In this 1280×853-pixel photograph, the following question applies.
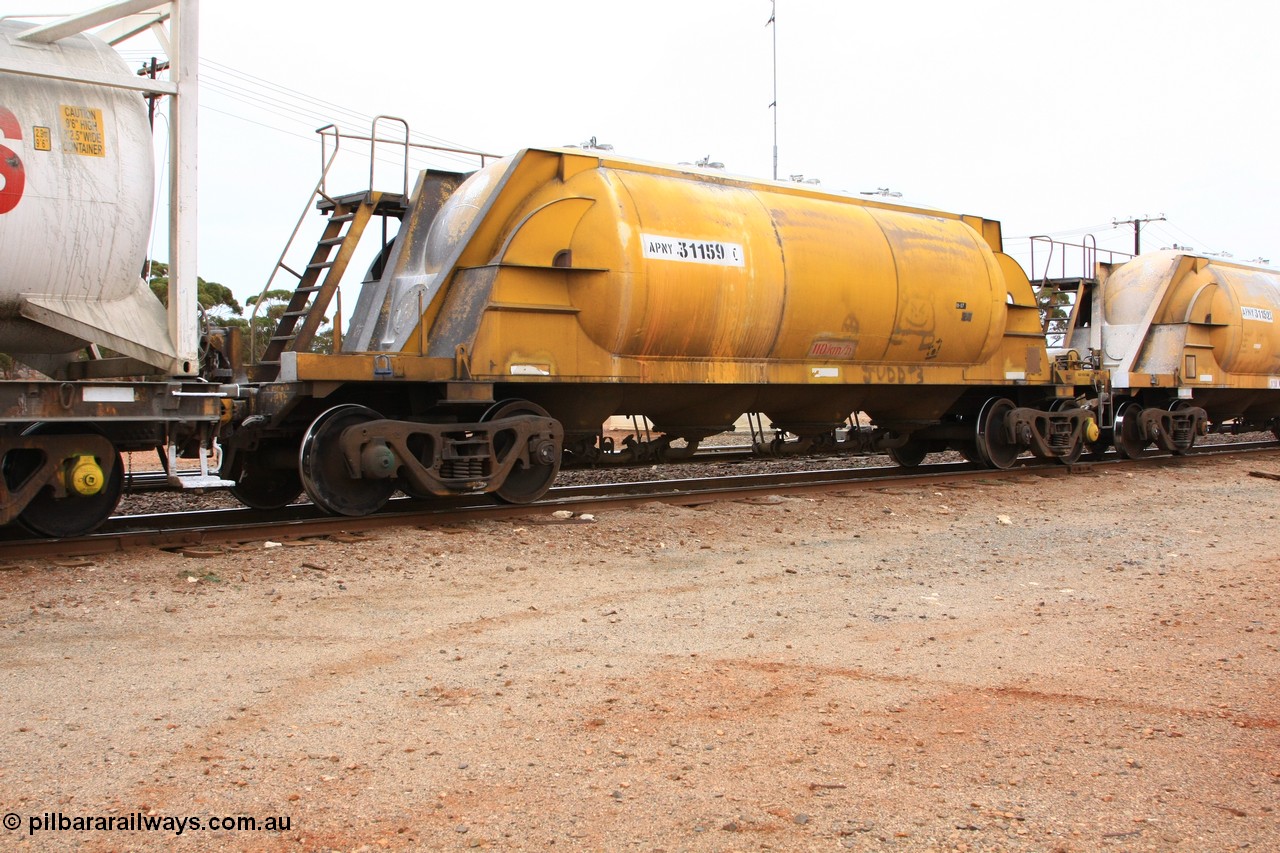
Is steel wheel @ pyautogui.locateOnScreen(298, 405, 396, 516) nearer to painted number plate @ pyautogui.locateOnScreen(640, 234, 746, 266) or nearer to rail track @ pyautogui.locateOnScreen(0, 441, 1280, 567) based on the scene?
rail track @ pyautogui.locateOnScreen(0, 441, 1280, 567)

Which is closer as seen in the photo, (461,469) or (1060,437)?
(461,469)

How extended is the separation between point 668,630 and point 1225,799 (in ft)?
9.62

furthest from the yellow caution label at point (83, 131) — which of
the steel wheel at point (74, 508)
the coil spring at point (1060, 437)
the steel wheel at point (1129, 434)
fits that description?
the steel wheel at point (1129, 434)

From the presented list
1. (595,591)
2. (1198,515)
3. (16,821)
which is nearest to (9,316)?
(595,591)

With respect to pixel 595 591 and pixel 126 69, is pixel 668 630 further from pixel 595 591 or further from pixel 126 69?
pixel 126 69

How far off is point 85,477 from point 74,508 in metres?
0.50

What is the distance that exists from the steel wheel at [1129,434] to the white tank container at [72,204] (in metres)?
14.6

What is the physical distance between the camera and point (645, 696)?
4.65 meters

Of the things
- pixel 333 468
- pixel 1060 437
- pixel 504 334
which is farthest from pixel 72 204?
pixel 1060 437

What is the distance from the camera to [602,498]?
Result: 10.6m

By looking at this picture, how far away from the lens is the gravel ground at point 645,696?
3.41m

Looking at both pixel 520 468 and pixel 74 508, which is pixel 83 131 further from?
pixel 520 468

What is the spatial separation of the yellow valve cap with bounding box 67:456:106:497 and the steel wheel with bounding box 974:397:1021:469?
10.7m

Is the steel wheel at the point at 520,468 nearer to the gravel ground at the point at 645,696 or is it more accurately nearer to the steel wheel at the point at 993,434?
the gravel ground at the point at 645,696
